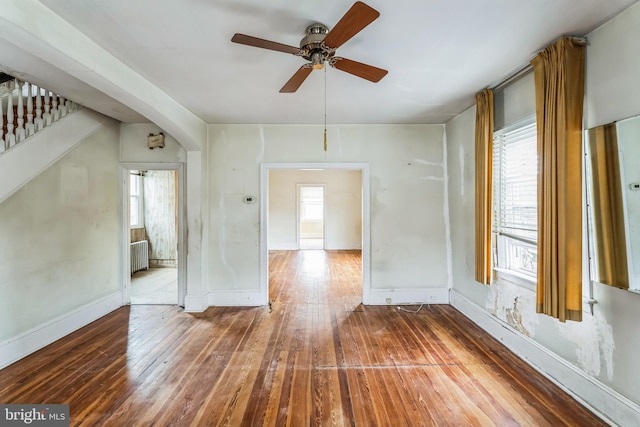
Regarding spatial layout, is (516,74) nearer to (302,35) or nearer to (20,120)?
(302,35)

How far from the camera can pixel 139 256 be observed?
5.64m

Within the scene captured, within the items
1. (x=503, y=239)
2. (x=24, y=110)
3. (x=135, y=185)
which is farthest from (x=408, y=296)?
(x=135, y=185)

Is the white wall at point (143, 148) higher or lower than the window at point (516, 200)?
higher

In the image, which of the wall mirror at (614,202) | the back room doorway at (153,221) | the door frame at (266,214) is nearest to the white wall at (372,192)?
the door frame at (266,214)

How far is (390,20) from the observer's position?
1.69 meters

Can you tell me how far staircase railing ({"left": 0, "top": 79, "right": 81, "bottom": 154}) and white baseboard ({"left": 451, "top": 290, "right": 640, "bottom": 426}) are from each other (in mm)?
4972

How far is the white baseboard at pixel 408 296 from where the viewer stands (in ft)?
12.6

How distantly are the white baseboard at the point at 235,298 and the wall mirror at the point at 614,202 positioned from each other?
11.5ft

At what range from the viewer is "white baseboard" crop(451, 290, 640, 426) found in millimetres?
1674

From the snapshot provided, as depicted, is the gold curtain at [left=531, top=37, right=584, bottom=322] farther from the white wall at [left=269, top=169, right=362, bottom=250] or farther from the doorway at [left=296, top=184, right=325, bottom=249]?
the doorway at [left=296, top=184, right=325, bottom=249]

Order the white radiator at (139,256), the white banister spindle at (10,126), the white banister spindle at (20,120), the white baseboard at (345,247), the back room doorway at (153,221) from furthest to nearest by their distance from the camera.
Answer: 1. the white baseboard at (345,247)
2. the back room doorway at (153,221)
3. the white radiator at (139,256)
4. the white banister spindle at (20,120)
5. the white banister spindle at (10,126)

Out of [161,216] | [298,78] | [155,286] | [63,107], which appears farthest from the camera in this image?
[161,216]

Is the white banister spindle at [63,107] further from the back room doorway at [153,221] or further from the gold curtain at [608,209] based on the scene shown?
the gold curtain at [608,209]

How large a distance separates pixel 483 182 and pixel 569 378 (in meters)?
1.76
